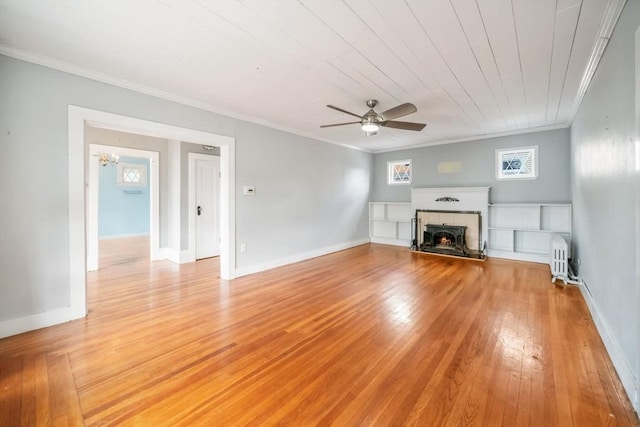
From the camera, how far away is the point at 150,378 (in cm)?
181

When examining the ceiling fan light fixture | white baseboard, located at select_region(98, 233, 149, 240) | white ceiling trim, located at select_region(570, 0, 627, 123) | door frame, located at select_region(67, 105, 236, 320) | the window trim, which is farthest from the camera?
white baseboard, located at select_region(98, 233, 149, 240)

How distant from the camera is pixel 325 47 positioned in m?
2.29

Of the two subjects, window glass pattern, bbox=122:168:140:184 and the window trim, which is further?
window glass pattern, bbox=122:168:140:184

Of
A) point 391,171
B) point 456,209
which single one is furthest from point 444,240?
point 391,171

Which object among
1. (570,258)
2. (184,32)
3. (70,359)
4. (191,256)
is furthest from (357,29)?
(570,258)

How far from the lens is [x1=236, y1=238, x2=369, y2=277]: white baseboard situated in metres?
4.31

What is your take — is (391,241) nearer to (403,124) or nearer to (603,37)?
(403,124)

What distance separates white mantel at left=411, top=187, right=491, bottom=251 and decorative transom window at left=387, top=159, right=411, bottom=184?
59 centimetres

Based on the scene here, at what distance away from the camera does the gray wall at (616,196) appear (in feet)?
5.33

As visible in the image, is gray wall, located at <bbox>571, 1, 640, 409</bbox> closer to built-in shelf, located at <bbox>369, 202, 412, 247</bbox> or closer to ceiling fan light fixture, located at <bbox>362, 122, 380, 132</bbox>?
ceiling fan light fixture, located at <bbox>362, 122, 380, 132</bbox>

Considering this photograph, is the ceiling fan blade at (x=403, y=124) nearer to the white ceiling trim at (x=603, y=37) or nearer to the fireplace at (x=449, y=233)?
the white ceiling trim at (x=603, y=37)

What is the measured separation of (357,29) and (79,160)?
2.94 metres

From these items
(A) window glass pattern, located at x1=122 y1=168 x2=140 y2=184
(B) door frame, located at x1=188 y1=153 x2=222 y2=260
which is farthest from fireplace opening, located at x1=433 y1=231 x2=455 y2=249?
(A) window glass pattern, located at x1=122 y1=168 x2=140 y2=184

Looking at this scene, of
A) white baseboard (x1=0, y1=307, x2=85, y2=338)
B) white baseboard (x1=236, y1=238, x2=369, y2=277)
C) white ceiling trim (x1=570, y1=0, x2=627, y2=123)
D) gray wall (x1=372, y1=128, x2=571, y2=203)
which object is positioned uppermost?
white ceiling trim (x1=570, y1=0, x2=627, y2=123)
